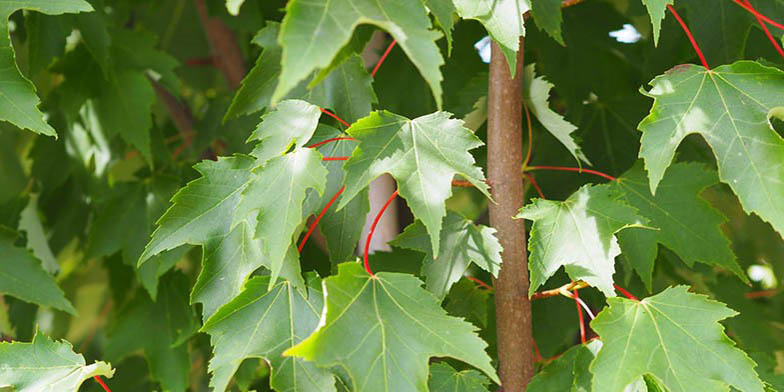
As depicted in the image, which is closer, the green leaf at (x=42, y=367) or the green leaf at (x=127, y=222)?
the green leaf at (x=42, y=367)

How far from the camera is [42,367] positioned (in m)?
0.63

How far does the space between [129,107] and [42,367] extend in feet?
1.18

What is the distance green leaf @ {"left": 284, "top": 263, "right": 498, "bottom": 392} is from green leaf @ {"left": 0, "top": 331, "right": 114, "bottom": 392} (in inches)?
7.6

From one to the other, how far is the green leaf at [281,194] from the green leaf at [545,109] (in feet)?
0.71

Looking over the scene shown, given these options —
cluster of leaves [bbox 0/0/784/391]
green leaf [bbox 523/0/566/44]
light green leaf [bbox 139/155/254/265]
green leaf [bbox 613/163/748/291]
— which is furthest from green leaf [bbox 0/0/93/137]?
green leaf [bbox 613/163/748/291]

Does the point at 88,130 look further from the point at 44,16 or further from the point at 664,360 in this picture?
the point at 664,360

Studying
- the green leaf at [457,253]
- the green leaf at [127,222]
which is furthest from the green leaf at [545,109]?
the green leaf at [127,222]

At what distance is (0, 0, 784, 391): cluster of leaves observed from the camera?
539mm

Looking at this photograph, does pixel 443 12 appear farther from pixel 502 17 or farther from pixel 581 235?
pixel 581 235

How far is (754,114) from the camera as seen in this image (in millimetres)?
574

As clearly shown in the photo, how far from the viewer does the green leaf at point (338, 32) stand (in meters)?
0.43

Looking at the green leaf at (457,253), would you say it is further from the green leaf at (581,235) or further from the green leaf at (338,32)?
the green leaf at (338,32)

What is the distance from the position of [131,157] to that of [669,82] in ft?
2.95

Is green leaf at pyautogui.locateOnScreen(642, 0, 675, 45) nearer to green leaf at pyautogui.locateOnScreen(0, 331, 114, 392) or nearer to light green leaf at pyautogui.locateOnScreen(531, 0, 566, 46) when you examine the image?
light green leaf at pyautogui.locateOnScreen(531, 0, 566, 46)
